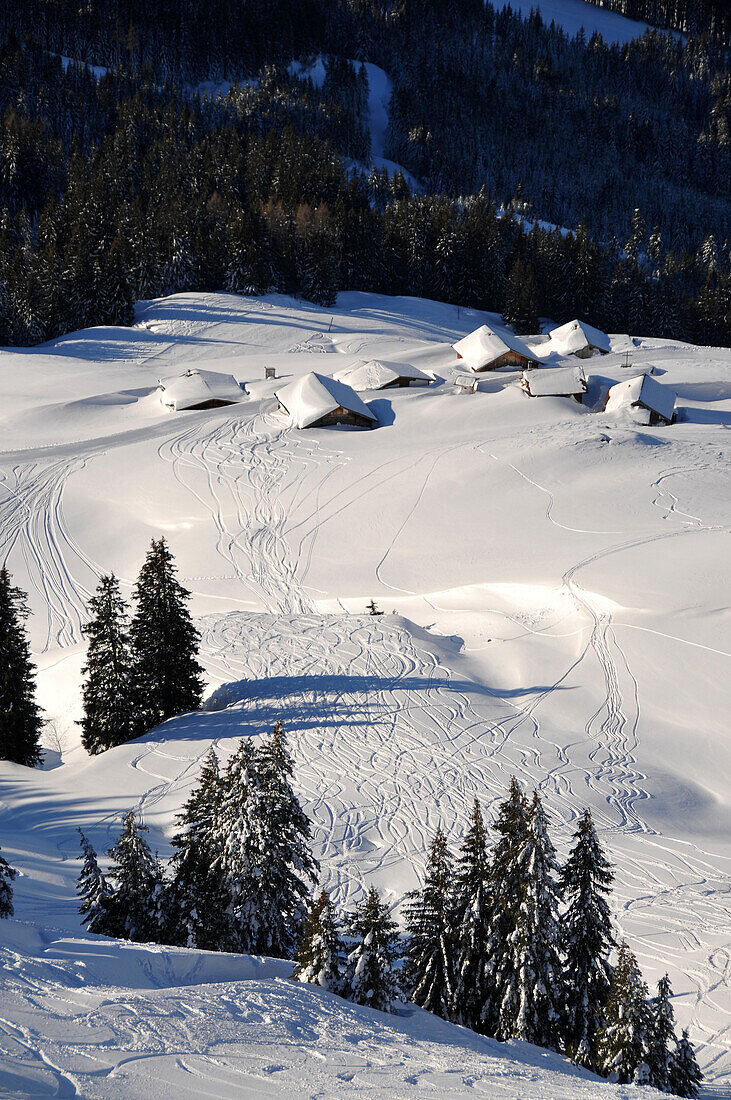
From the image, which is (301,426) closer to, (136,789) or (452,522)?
(452,522)

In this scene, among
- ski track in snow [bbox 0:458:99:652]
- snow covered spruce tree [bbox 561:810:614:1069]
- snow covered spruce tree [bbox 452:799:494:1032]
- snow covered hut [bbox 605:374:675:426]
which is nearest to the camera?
snow covered spruce tree [bbox 561:810:614:1069]

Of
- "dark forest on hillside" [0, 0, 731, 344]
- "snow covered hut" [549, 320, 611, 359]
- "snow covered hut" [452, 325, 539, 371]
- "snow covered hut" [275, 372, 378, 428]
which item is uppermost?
"dark forest on hillside" [0, 0, 731, 344]

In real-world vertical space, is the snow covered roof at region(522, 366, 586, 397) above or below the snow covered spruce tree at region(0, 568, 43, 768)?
above

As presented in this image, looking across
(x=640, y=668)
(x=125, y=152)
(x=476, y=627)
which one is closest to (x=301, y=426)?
(x=476, y=627)

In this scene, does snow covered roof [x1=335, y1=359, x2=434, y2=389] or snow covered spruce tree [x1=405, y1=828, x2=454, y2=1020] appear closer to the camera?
snow covered spruce tree [x1=405, y1=828, x2=454, y2=1020]


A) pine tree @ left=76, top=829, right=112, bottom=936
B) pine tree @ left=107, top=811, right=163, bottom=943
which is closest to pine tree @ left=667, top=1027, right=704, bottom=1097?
pine tree @ left=107, top=811, right=163, bottom=943

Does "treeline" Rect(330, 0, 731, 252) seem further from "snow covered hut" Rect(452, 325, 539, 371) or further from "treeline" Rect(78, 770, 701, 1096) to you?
"treeline" Rect(78, 770, 701, 1096)

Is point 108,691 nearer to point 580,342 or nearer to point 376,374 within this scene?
point 376,374
